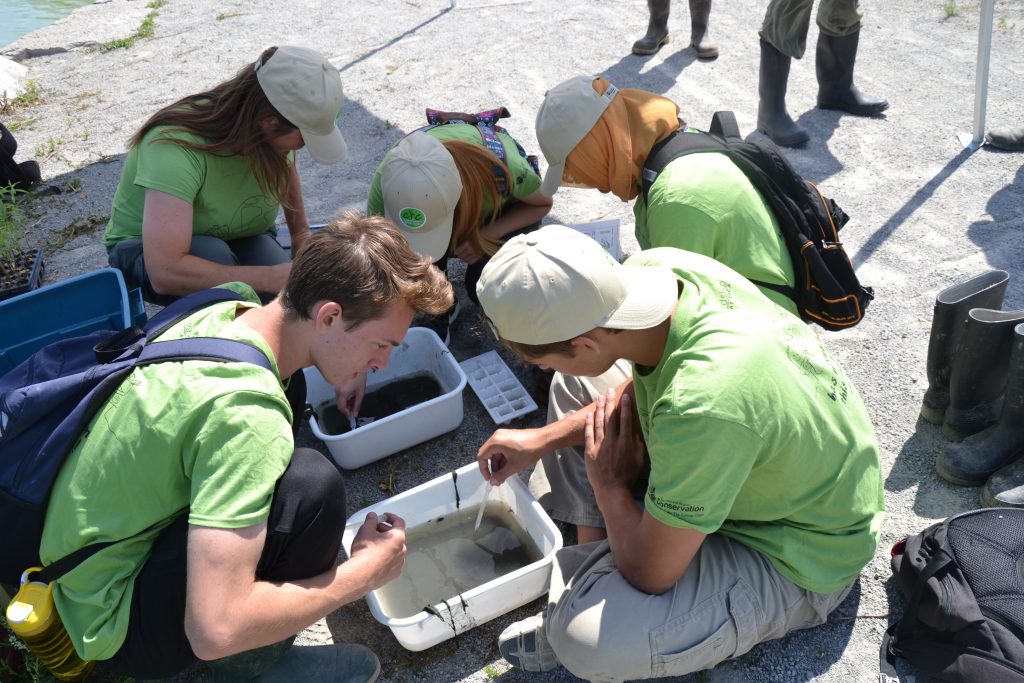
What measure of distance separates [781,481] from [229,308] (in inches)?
49.6

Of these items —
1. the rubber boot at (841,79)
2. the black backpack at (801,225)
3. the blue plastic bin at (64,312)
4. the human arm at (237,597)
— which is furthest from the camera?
the rubber boot at (841,79)

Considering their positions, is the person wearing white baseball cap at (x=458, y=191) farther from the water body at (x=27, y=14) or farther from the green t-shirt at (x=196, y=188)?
the water body at (x=27, y=14)

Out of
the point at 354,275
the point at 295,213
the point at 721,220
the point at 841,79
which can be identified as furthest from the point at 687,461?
the point at 841,79

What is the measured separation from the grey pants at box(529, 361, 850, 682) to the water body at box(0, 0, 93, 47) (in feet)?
27.8

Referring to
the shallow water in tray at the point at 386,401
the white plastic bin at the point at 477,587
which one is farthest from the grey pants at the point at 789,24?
the white plastic bin at the point at 477,587

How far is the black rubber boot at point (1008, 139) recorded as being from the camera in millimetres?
3904

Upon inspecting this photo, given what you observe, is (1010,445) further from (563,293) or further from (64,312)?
(64,312)

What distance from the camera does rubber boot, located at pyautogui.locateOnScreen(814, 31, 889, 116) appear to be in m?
4.35

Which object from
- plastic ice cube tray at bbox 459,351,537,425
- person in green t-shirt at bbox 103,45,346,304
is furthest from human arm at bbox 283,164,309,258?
plastic ice cube tray at bbox 459,351,537,425

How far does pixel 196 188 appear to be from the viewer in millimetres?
2678

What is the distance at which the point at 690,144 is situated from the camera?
2408 millimetres

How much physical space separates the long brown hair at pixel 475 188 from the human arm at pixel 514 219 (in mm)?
39

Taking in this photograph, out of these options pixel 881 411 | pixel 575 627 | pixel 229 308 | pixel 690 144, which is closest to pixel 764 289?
pixel 690 144

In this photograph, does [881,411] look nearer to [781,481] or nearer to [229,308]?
[781,481]
